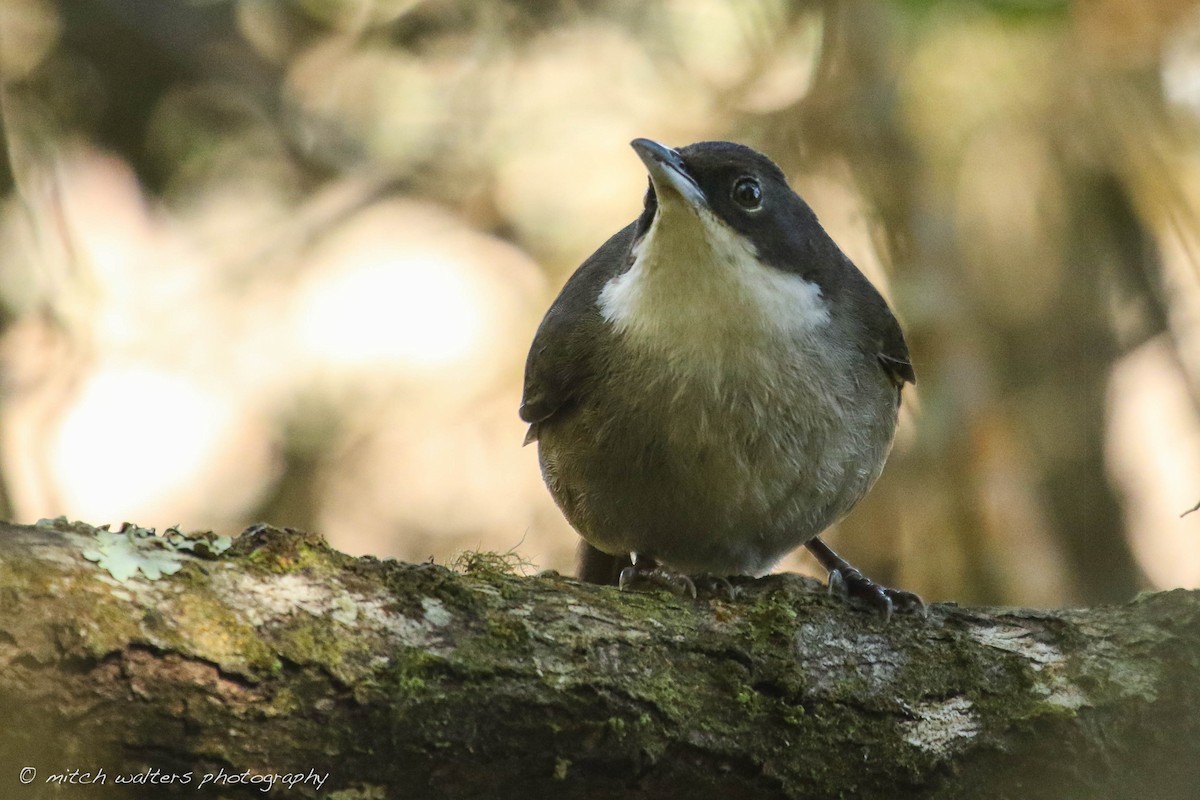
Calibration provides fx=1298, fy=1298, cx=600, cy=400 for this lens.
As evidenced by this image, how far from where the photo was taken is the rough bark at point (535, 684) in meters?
2.59

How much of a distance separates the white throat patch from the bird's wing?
24cm

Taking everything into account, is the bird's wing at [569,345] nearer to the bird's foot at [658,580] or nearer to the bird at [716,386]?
the bird at [716,386]

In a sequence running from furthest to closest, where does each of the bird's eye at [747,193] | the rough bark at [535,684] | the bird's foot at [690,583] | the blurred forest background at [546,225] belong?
the blurred forest background at [546,225], the bird's eye at [747,193], the bird's foot at [690,583], the rough bark at [535,684]

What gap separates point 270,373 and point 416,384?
34.7 inches

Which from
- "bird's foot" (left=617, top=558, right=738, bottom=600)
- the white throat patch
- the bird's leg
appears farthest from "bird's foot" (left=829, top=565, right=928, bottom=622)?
the white throat patch

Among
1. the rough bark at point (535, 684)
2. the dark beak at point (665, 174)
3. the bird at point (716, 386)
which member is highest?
the dark beak at point (665, 174)

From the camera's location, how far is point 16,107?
661 cm

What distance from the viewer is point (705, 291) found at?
4430mm

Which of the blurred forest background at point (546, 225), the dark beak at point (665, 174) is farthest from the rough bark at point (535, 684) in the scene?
the blurred forest background at point (546, 225)

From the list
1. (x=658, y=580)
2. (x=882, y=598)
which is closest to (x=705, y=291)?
(x=658, y=580)

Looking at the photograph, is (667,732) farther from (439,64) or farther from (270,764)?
(439,64)

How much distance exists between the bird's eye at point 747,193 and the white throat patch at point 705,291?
0.13 meters

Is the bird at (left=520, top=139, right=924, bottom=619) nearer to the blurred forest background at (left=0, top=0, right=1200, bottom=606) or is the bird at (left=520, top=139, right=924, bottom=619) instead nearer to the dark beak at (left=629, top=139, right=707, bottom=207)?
the dark beak at (left=629, top=139, right=707, bottom=207)

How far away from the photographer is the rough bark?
2.59 meters
